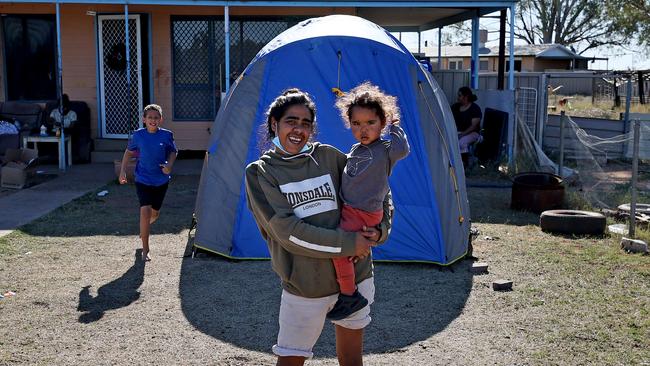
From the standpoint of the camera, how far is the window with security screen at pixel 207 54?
14234mm

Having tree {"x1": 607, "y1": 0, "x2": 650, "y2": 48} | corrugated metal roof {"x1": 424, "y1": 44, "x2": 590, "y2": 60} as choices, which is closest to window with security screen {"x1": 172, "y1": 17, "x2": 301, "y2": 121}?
tree {"x1": 607, "y1": 0, "x2": 650, "y2": 48}

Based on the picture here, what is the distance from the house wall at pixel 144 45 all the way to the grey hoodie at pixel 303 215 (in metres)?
11.2

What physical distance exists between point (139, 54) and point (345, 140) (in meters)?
8.01

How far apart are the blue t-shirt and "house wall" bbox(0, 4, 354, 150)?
7.26m

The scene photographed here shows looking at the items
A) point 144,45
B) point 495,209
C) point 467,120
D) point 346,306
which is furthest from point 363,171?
point 144,45

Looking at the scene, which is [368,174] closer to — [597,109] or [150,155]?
[150,155]

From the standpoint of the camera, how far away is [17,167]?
11.4 metres

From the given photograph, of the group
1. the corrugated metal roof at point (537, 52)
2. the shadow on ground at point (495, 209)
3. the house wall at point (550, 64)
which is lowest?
the shadow on ground at point (495, 209)

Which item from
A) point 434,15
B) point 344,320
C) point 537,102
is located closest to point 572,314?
point 344,320

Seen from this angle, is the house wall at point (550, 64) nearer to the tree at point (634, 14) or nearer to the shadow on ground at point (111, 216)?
the tree at point (634, 14)

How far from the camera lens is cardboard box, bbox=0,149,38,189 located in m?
11.4

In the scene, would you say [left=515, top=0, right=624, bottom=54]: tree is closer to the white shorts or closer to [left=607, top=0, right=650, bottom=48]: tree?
[left=607, top=0, right=650, bottom=48]: tree

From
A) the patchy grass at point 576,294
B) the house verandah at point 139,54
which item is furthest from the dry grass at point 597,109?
the patchy grass at point 576,294

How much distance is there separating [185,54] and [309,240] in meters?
11.8
